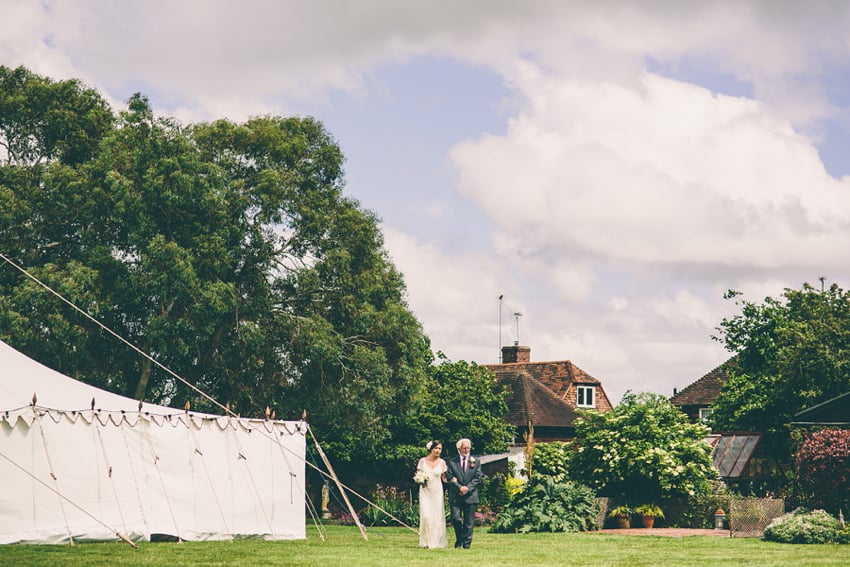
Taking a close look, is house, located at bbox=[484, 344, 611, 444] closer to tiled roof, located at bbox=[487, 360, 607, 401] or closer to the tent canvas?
tiled roof, located at bbox=[487, 360, 607, 401]

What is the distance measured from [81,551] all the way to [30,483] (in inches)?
118

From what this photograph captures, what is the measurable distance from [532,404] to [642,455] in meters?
28.1

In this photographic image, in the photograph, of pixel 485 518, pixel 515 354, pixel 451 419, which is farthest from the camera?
pixel 515 354

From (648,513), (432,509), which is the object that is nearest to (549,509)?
(648,513)

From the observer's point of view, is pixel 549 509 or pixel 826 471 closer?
pixel 826 471

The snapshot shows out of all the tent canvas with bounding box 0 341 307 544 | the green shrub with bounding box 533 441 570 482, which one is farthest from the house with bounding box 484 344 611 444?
the tent canvas with bounding box 0 341 307 544

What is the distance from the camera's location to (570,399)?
60844 mm

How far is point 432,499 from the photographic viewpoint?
18766 mm

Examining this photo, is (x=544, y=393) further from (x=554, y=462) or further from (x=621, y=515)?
(x=621, y=515)

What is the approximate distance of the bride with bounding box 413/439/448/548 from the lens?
1850cm

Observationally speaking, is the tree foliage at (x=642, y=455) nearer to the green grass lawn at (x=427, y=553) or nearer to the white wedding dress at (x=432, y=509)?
the green grass lawn at (x=427, y=553)

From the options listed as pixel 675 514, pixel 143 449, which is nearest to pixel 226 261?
pixel 143 449

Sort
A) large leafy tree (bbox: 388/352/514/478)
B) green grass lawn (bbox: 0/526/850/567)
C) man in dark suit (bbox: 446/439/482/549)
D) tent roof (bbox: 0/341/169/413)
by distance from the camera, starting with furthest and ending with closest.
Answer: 1. large leafy tree (bbox: 388/352/514/478)
2. tent roof (bbox: 0/341/169/413)
3. man in dark suit (bbox: 446/439/482/549)
4. green grass lawn (bbox: 0/526/850/567)

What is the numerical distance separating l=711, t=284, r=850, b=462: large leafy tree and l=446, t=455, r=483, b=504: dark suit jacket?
18.1 metres
